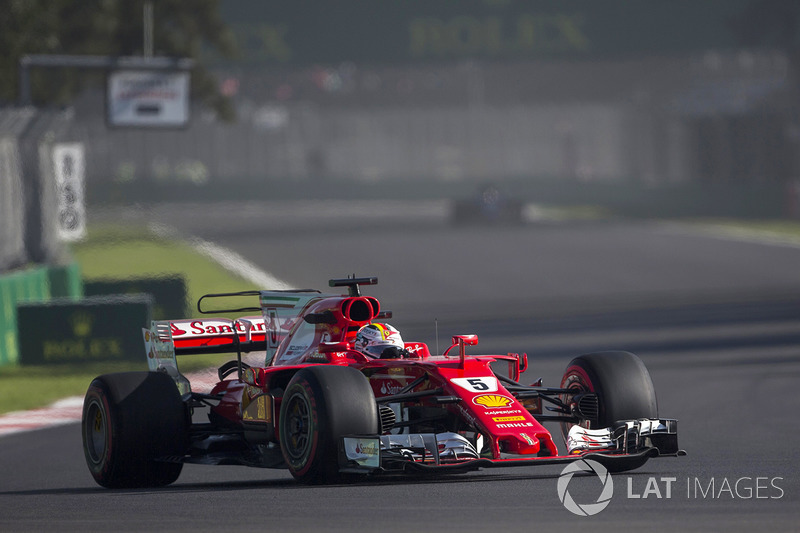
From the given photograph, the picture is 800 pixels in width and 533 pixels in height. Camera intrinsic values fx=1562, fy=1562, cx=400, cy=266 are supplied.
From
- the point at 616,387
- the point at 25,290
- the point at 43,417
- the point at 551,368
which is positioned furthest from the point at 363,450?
the point at 25,290

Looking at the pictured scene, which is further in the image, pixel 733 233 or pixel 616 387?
pixel 733 233

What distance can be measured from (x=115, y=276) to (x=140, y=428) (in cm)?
2432

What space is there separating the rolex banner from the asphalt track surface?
4085 millimetres

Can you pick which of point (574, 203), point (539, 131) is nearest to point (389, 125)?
point (539, 131)

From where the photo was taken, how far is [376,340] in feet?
33.4

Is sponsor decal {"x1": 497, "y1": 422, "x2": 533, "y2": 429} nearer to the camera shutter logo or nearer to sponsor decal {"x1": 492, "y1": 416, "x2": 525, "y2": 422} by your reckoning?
sponsor decal {"x1": 492, "y1": 416, "x2": 525, "y2": 422}

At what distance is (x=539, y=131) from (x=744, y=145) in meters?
25.4

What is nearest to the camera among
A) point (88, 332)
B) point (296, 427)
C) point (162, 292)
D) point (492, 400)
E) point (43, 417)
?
point (492, 400)

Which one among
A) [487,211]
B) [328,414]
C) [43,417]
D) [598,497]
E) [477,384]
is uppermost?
[487,211]

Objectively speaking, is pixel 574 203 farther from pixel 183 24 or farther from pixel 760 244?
pixel 183 24

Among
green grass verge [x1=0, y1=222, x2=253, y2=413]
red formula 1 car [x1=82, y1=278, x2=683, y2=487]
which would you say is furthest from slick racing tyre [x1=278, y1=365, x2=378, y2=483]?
green grass verge [x1=0, y1=222, x2=253, y2=413]

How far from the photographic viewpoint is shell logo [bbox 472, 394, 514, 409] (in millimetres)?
9273

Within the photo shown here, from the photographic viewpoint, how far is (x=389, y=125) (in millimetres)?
83750

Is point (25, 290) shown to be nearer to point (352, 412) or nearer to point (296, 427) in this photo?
point (296, 427)
